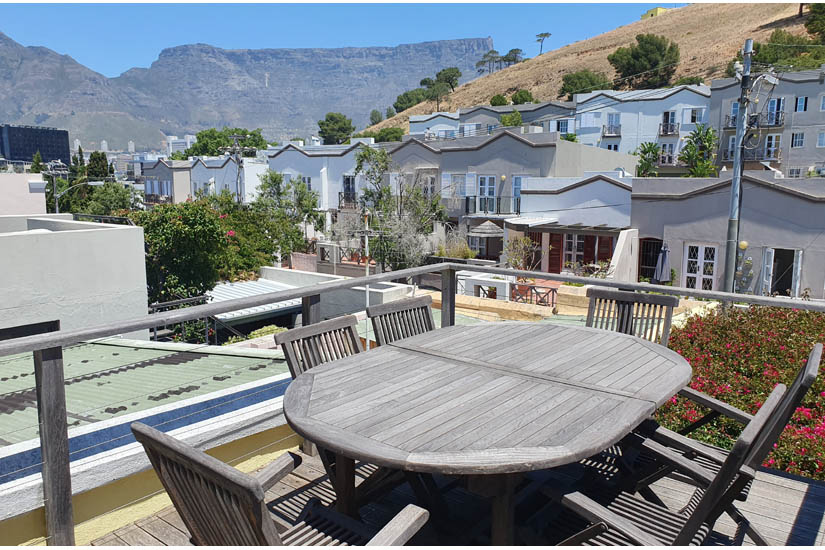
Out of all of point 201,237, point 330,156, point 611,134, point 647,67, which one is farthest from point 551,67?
point 201,237

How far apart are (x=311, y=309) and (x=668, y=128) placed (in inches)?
1701

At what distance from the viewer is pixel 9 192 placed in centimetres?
2162

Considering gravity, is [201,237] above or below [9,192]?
below

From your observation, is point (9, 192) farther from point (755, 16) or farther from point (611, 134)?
point (755, 16)

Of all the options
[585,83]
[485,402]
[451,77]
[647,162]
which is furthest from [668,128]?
[451,77]

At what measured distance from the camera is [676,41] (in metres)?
88.2

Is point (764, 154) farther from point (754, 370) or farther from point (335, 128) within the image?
point (335, 128)

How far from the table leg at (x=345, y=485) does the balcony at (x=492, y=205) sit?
1045 inches

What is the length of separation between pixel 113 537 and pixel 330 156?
37.0m

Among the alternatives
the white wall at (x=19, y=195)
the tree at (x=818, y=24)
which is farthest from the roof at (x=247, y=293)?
the tree at (x=818, y=24)

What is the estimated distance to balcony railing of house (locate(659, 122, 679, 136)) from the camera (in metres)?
41.7

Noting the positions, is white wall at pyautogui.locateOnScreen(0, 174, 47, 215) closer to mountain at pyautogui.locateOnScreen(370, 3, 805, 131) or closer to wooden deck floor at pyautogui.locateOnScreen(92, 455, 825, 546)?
wooden deck floor at pyautogui.locateOnScreen(92, 455, 825, 546)

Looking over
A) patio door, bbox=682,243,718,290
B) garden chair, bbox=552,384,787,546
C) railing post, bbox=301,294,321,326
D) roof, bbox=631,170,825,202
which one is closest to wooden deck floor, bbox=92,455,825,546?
garden chair, bbox=552,384,787,546

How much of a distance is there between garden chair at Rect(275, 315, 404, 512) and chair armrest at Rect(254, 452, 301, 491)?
0.67ft
